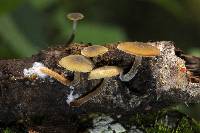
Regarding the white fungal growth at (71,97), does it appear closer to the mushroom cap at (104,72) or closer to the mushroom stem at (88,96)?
the mushroom stem at (88,96)

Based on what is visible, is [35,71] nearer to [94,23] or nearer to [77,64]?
[77,64]

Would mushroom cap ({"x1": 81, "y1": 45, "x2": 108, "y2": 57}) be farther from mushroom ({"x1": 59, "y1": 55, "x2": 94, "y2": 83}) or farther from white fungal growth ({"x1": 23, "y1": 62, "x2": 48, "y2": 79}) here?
white fungal growth ({"x1": 23, "y1": 62, "x2": 48, "y2": 79})

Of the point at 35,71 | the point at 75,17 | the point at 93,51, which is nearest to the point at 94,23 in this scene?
the point at 75,17

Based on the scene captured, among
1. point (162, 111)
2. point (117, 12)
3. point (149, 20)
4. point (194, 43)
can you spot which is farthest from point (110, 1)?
point (162, 111)

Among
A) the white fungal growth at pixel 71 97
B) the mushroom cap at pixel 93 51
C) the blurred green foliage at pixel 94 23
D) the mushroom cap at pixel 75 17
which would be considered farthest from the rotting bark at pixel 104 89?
the blurred green foliage at pixel 94 23

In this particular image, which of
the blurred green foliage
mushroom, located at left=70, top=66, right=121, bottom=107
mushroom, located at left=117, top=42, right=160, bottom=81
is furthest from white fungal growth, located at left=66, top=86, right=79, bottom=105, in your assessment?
the blurred green foliage

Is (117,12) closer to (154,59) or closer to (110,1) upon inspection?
(110,1)
